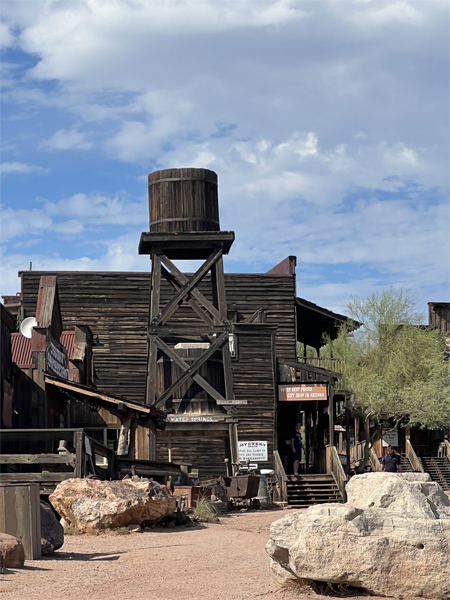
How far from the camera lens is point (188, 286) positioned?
86.6ft

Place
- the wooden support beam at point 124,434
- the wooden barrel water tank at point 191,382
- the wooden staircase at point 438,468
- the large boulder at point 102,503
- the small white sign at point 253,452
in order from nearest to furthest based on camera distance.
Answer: the large boulder at point 102,503
the wooden support beam at point 124,434
the wooden barrel water tank at point 191,382
the small white sign at point 253,452
the wooden staircase at point 438,468

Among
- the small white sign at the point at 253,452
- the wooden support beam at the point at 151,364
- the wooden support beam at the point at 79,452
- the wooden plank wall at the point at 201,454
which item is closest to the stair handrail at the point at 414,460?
the small white sign at the point at 253,452

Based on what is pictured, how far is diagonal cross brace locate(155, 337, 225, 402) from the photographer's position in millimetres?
25375

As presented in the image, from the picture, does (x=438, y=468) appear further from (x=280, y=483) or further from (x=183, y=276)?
(x=183, y=276)

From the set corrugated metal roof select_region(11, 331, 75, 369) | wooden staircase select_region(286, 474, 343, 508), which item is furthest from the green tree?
corrugated metal roof select_region(11, 331, 75, 369)

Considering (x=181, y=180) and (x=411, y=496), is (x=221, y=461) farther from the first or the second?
(x=411, y=496)

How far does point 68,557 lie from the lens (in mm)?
9914

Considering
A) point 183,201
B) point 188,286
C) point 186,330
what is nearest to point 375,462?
point 186,330

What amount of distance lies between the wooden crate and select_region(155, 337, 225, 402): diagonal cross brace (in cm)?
1582

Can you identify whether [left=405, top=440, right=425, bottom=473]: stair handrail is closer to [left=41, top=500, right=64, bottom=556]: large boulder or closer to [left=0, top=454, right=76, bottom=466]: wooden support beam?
[left=0, top=454, right=76, bottom=466]: wooden support beam

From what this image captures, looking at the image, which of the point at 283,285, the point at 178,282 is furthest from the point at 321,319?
the point at 178,282

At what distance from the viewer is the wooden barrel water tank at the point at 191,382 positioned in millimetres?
25781

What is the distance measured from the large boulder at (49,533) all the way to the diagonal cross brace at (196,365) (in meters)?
15.2

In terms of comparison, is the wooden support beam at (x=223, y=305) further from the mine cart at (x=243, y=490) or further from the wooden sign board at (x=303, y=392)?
the mine cart at (x=243, y=490)
